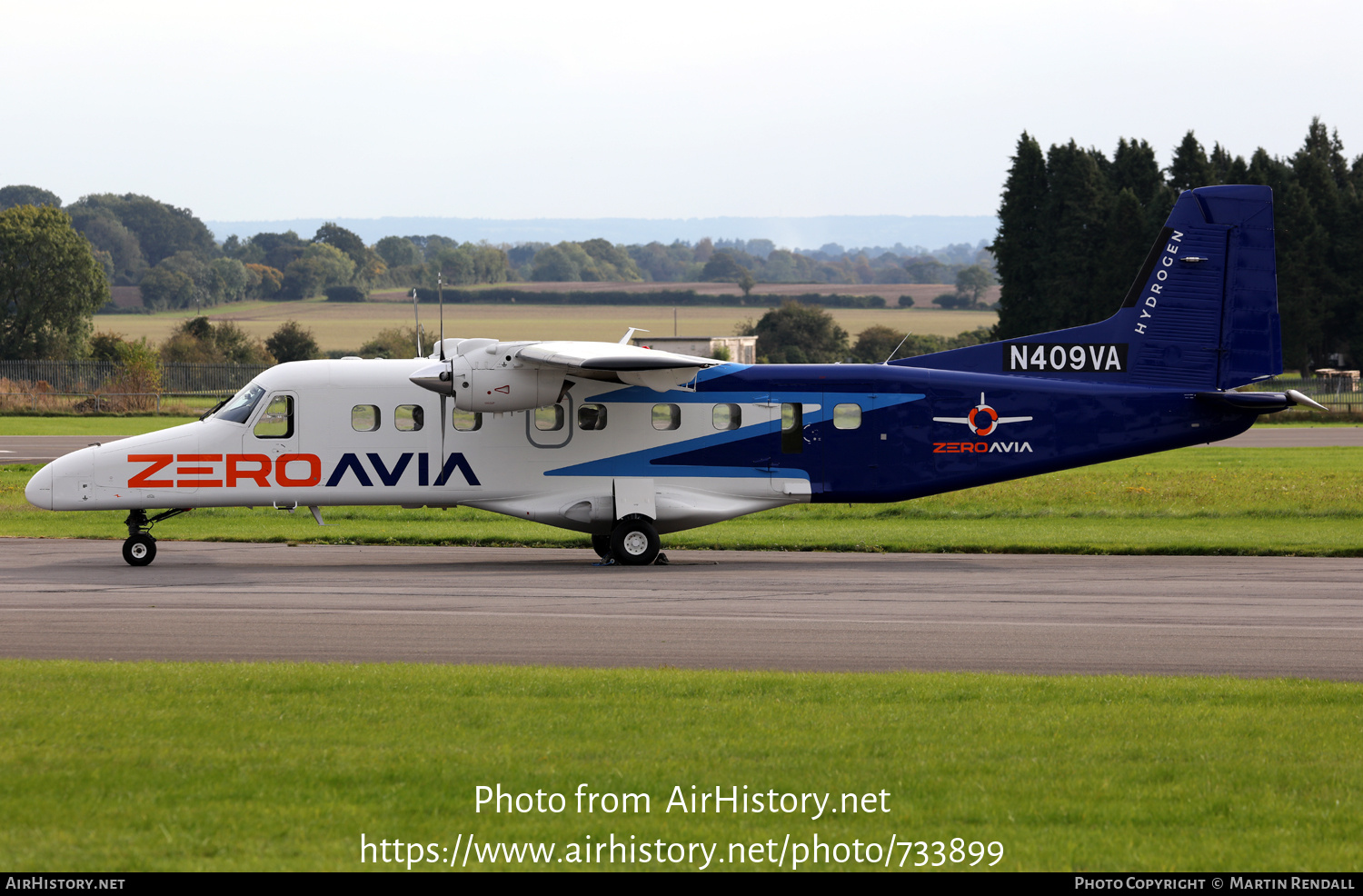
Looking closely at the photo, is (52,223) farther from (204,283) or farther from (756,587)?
(756,587)

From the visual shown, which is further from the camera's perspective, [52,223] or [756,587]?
[52,223]

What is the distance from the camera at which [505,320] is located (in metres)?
145

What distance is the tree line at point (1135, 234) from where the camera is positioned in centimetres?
7831

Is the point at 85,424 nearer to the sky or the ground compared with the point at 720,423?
nearer to the ground

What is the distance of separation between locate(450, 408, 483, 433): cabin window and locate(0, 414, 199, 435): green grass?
34084 millimetres

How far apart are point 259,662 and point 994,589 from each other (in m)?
9.91

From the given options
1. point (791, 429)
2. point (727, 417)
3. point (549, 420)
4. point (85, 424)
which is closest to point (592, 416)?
point (549, 420)

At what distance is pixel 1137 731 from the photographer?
9.01 m

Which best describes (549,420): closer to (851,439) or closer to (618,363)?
(618,363)

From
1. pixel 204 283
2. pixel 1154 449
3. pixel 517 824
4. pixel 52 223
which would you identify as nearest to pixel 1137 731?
pixel 517 824

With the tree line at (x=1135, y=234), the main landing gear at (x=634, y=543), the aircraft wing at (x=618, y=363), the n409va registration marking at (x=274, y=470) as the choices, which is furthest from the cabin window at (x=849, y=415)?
the tree line at (x=1135, y=234)

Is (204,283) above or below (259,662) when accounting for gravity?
above

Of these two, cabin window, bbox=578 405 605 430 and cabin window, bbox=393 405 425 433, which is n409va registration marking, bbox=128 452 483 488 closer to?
cabin window, bbox=393 405 425 433

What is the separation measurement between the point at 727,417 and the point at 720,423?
15cm
